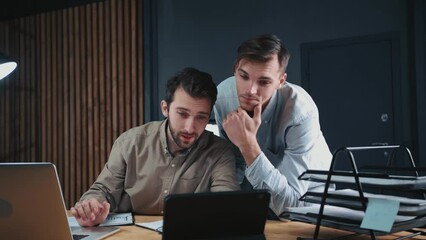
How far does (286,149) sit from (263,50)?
0.43 meters

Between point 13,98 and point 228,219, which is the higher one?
point 13,98

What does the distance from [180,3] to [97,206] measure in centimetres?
396

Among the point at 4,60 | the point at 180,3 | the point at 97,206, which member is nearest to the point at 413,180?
the point at 97,206

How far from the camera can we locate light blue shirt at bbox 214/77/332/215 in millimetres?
1753

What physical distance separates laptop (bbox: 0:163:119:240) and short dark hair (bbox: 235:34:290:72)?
980 millimetres

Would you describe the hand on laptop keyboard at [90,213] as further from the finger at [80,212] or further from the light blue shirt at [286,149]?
the light blue shirt at [286,149]

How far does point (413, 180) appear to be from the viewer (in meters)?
1.22

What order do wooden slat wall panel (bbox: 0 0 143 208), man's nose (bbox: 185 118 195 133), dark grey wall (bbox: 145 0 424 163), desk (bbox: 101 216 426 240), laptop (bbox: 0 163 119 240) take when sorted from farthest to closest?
wooden slat wall panel (bbox: 0 0 143 208), dark grey wall (bbox: 145 0 424 163), man's nose (bbox: 185 118 195 133), desk (bbox: 101 216 426 240), laptop (bbox: 0 163 119 240)

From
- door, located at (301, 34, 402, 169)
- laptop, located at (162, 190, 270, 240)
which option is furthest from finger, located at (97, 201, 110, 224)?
door, located at (301, 34, 402, 169)

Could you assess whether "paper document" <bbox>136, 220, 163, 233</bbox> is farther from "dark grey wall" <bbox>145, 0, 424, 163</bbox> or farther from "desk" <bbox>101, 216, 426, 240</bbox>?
"dark grey wall" <bbox>145, 0, 424, 163</bbox>

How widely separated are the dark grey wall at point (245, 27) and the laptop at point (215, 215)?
3237mm

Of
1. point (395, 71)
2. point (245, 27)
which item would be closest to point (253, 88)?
point (395, 71)

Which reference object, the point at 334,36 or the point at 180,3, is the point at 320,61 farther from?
the point at 180,3

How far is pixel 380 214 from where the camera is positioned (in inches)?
47.0
